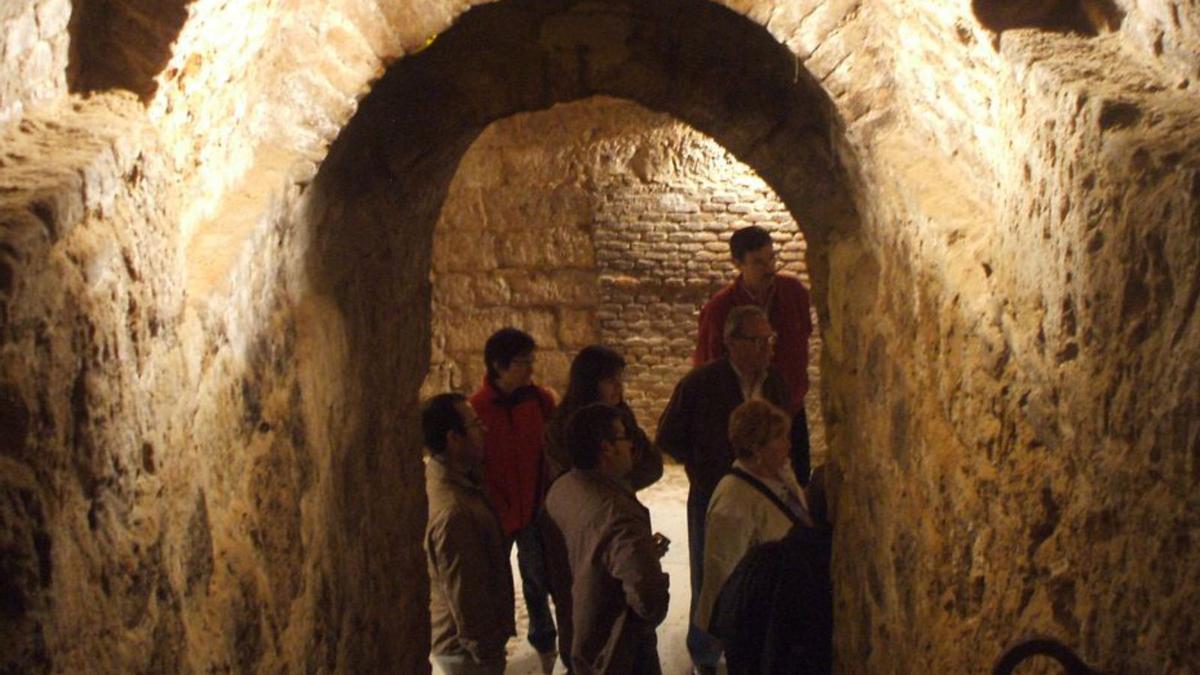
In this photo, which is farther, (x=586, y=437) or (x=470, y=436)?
(x=470, y=436)

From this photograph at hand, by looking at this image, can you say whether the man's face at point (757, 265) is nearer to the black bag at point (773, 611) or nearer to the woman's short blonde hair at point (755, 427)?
the woman's short blonde hair at point (755, 427)

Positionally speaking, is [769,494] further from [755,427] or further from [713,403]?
[713,403]

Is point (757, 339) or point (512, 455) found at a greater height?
point (757, 339)

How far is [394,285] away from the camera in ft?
12.3

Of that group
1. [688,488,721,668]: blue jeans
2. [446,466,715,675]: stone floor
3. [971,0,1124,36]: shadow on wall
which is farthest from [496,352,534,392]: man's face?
[971,0,1124,36]: shadow on wall

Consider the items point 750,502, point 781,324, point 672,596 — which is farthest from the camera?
point 672,596

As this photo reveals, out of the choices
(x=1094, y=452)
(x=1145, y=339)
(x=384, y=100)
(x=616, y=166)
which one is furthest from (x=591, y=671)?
(x=616, y=166)

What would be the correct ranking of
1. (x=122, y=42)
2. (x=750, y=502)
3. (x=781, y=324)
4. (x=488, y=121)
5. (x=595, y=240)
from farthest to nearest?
(x=595, y=240) → (x=781, y=324) → (x=488, y=121) → (x=750, y=502) → (x=122, y=42)

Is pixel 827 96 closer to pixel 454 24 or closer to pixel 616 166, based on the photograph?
pixel 454 24

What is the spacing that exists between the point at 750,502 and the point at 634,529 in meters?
0.36

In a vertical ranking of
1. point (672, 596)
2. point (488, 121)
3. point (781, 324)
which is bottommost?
Result: point (672, 596)

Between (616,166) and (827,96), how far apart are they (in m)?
5.16

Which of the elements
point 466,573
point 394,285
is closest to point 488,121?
point 394,285

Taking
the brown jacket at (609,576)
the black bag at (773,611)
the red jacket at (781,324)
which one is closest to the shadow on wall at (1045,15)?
the black bag at (773,611)
